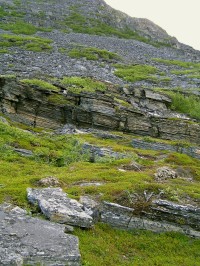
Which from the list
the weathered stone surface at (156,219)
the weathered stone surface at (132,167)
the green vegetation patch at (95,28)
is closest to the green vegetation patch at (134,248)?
the weathered stone surface at (156,219)

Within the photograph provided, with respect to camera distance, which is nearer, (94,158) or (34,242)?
(34,242)

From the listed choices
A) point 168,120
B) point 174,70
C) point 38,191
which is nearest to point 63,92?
point 168,120

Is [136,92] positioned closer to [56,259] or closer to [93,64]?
[93,64]

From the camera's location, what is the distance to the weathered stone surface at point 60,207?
16594mm

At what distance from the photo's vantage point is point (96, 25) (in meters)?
114

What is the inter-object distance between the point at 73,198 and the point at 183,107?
35515mm

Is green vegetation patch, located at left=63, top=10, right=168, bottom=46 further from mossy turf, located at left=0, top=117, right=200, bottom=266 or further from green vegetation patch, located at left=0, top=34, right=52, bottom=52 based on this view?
mossy turf, located at left=0, top=117, right=200, bottom=266

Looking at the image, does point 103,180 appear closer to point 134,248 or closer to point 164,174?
point 164,174

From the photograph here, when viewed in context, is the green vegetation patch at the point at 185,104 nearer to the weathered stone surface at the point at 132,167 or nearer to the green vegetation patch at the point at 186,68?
the green vegetation patch at the point at 186,68

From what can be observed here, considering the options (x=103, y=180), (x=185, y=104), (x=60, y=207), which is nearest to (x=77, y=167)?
(x=103, y=180)

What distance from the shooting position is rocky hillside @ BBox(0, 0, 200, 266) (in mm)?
16078

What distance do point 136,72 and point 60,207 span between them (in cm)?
5585

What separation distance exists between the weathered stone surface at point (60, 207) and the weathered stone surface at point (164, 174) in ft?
25.9

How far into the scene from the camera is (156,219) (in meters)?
18.8
